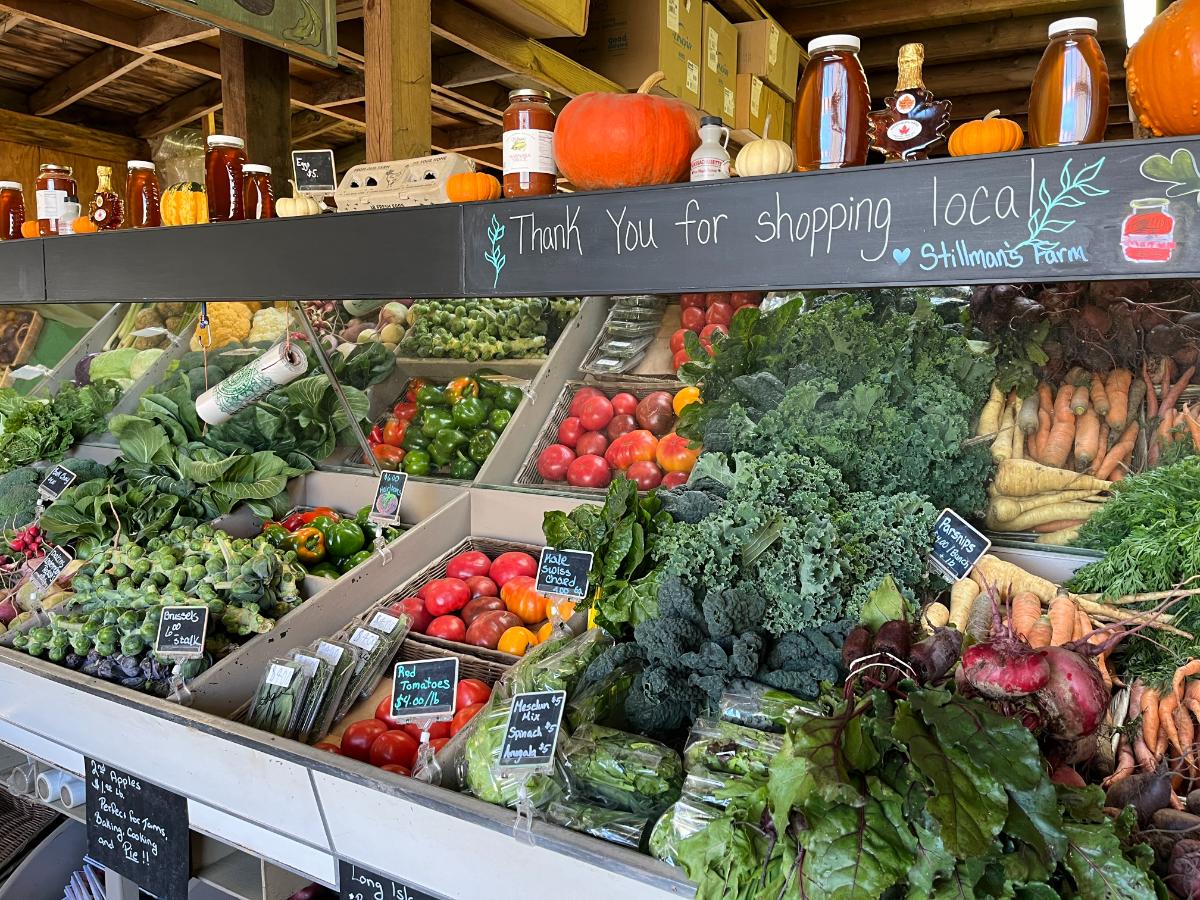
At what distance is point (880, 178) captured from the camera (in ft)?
4.53

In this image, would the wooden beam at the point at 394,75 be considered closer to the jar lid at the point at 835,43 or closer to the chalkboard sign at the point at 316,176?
the chalkboard sign at the point at 316,176

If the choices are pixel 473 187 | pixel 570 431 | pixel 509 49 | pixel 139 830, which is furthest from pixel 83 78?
pixel 139 830

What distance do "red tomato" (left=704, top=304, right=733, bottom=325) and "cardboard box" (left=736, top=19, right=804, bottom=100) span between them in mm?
3032

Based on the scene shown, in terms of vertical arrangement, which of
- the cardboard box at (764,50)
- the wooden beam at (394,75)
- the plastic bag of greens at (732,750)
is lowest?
the plastic bag of greens at (732,750)

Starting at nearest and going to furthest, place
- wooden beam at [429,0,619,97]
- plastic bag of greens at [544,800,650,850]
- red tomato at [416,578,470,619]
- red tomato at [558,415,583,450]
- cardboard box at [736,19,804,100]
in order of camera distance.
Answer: plastic bag of greens at [544,800,650,850], red tomato at [416,578,470,619], red tomato at [558,415,583,450], wooden beam at [429,0,619,97], cardboard box at [736,19,804,100]

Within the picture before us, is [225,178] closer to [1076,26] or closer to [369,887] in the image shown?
[369,887]

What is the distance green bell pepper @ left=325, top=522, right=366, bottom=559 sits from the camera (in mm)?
3078

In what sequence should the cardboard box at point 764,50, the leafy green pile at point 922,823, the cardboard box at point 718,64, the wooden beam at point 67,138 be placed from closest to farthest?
the leafy green pile at point 922,823 < the cardboard box at point 718,64 < the cardboard box at point 764,50 < the wooden beam at point 67,138

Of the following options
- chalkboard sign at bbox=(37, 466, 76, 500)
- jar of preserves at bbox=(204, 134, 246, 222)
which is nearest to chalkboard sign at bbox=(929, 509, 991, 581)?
jar of preserves at bbox=(204, 134, 246, 222)

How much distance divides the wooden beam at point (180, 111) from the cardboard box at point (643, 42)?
8.46 feet

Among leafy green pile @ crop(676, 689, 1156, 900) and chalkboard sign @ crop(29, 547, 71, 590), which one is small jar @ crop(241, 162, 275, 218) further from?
leafy green pile @ crop(676, 689, 1156, 900)

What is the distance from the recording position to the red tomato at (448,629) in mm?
2625

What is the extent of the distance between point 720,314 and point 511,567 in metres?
1.15

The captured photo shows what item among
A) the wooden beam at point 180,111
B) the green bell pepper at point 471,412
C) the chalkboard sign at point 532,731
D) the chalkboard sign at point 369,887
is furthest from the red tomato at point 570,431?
the wooden beam at point 180,111
